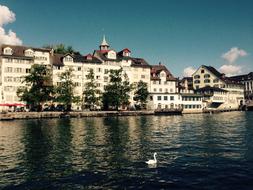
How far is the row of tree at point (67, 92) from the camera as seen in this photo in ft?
281

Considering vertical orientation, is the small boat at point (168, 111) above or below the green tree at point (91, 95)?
below

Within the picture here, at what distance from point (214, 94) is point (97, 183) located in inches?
5374

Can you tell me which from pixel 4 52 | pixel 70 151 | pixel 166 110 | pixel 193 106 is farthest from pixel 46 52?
pixel 70 151

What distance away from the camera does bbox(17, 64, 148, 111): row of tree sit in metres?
85.7

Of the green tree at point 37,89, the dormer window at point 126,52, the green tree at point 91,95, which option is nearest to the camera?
the green tree at point 37,89

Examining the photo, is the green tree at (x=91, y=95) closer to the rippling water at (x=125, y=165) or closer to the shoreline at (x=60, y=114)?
the shoreline at (x=60, y=114)

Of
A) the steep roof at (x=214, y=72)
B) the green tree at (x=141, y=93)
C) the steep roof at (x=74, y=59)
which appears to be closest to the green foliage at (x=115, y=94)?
the green tree at (x=141, y=93)

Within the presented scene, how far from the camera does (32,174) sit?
19.3 metres

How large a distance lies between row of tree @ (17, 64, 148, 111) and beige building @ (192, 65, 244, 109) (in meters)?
45.2

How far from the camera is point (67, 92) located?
3472 inches

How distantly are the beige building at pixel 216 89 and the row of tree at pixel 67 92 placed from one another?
45184 millimetres

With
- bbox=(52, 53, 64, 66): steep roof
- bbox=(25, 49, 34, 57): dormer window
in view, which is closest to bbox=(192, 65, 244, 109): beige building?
bbox=(52, 53, 64, 66): steep roof

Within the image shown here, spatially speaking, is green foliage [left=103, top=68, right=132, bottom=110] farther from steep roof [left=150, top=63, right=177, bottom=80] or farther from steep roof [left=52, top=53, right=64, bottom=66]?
steep roof [left=150, top=63, right=177, bottom=80]

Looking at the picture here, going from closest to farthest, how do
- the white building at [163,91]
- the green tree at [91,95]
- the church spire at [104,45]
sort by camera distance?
the green tree at [91,95] < the white building at [163,91] < the church spire at [104,45]
